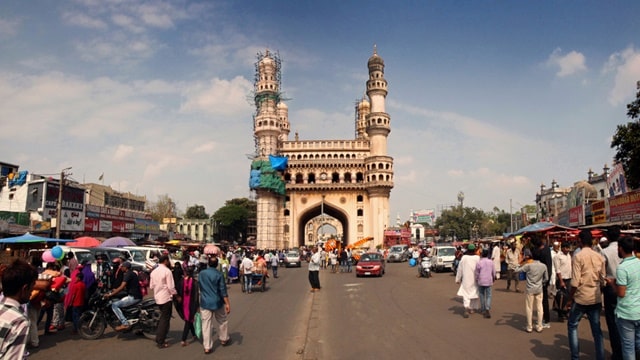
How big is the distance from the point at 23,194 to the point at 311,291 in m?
24.5

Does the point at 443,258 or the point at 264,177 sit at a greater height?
the point at 264,177

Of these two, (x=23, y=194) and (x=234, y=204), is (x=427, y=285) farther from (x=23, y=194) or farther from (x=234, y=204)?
(x=234, y=204)

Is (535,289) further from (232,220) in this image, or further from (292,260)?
(232,220)

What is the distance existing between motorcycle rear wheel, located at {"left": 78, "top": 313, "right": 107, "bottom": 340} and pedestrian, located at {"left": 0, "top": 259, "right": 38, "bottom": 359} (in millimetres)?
5448

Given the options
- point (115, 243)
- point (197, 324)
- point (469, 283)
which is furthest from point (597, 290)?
point (115, 243)

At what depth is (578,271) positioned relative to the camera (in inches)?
254

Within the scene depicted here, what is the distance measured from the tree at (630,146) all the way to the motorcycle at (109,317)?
74.7ft

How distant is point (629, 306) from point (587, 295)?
1.15m

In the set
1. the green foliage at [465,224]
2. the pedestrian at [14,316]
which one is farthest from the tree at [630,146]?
the green foliage at [465,224]

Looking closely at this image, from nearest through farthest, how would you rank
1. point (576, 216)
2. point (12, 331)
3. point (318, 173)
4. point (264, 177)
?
point (12, 331), point (576, 216), point (264, 177), point (318, 173)

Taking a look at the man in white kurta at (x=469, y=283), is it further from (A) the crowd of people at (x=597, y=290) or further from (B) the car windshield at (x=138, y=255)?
(B) the car windshield at (x=138, y=255)

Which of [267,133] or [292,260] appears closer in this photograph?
[292,260]

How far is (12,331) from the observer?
3406mm

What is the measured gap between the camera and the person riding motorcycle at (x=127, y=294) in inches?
337
